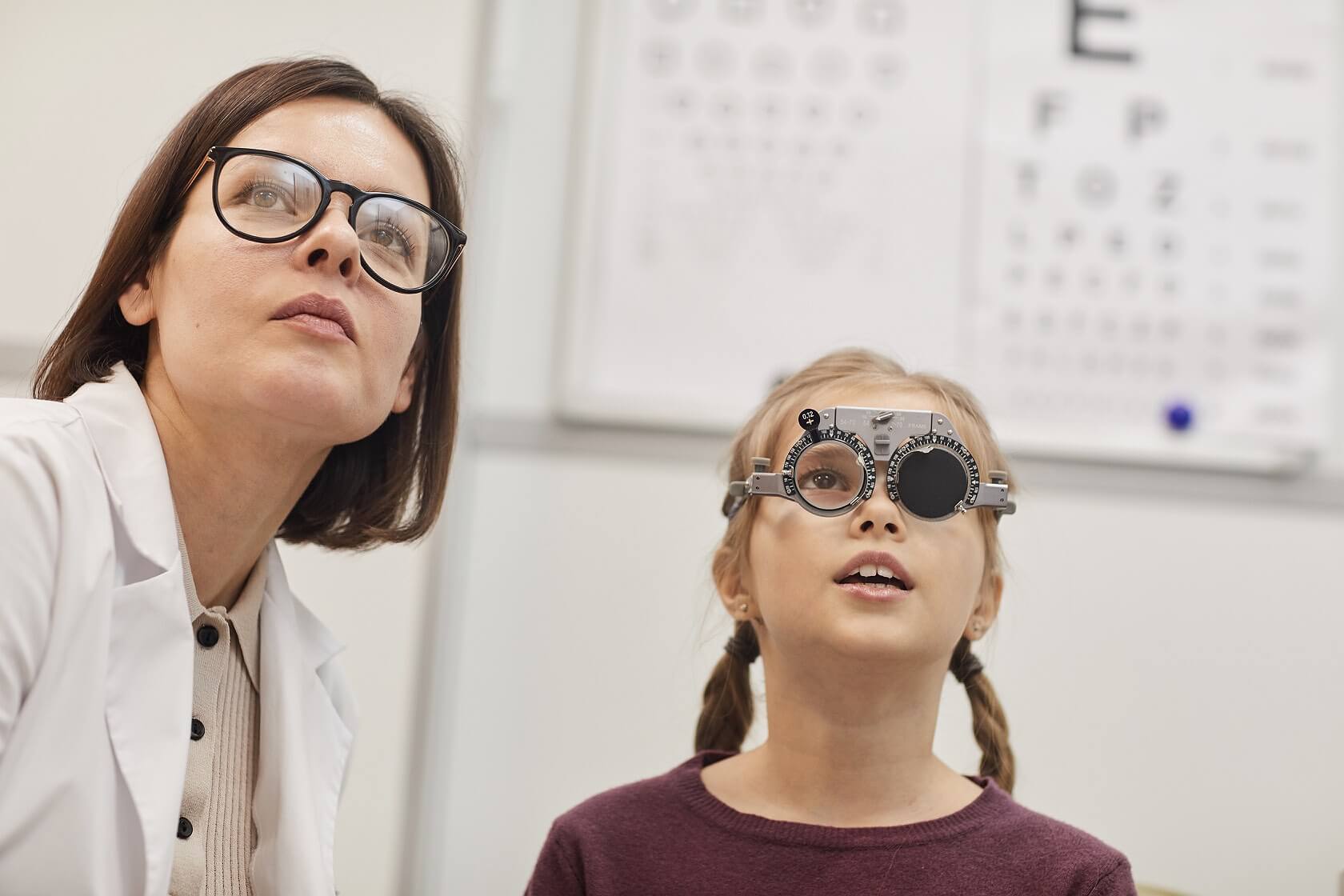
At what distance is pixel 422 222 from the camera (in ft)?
4.38

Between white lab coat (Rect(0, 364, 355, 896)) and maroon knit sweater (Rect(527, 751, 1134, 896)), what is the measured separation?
319mm

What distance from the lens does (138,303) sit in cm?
132

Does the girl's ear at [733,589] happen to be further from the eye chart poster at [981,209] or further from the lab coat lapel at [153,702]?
the eye chart poster at [981,209]

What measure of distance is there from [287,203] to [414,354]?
1.08ft

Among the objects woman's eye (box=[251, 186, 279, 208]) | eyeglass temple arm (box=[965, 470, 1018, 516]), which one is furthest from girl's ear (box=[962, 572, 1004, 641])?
woman's eye (box=[251, 186, 279, 208])

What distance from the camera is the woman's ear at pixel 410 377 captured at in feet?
4.89

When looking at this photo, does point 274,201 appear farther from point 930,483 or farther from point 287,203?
point 930,483

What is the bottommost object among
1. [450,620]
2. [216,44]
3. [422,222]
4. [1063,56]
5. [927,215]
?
[450,620]

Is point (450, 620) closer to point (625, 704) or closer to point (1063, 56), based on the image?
point (625, 704)

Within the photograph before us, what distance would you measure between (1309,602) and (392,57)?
2.15 m

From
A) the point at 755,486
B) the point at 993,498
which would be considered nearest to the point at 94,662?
the point at 755,486

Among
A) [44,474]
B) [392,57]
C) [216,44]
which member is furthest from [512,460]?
[44,474]

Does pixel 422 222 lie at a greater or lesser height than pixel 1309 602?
greater

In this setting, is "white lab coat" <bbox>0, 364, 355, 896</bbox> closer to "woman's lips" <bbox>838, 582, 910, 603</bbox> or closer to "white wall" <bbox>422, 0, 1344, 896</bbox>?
"woman's lips" <bbox>838, 582, 910, 603</bbox>
